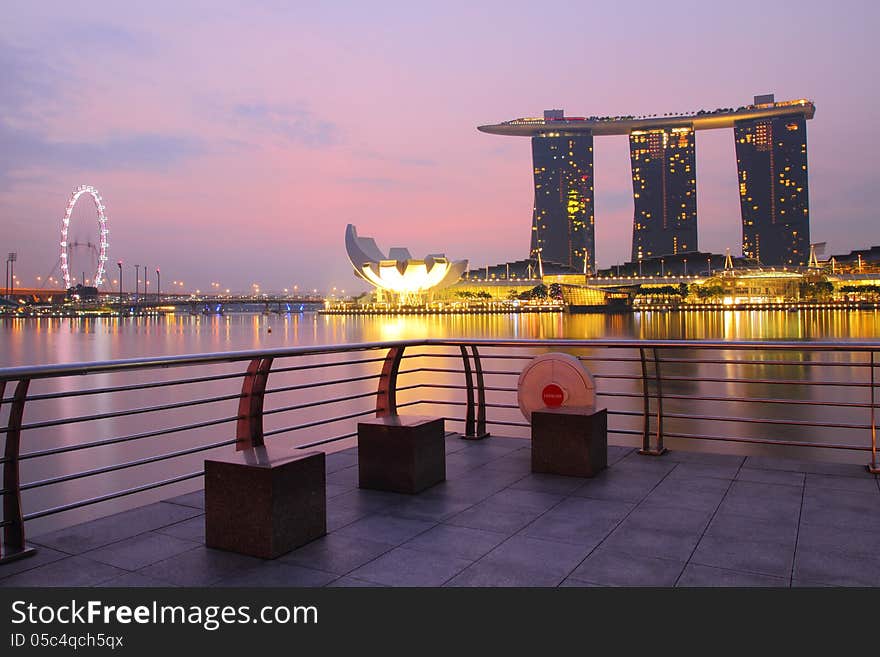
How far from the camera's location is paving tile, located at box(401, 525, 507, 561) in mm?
3855

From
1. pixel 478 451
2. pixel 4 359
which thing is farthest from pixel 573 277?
pixel 478 451

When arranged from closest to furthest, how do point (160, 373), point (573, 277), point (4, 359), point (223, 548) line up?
1. point (223, 548)
2. point (160, 373)
3. point (4, 359)
4. point (573, 277)

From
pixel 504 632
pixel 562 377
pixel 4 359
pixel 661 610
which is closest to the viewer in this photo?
pixel 504 632

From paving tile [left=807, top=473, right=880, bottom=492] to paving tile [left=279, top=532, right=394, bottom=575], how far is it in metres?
3.48

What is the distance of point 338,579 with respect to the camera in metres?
3.46

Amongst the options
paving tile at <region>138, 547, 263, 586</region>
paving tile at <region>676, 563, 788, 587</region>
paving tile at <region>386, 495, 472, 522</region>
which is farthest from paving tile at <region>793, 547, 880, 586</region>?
paving tile at <region>138, 547, 263, 586</region>

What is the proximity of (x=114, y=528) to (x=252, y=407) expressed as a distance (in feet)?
3.93

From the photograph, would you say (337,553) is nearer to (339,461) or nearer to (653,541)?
(653,541)

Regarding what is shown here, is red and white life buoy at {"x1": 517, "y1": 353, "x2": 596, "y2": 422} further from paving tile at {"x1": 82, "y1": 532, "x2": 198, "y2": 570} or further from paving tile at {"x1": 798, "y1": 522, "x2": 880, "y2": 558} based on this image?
paving tile at {"x1": 82, "y1": 532, "x2": 198, "y2": 570}

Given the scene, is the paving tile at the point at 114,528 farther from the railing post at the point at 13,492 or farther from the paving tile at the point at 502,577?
the paving tile at the point at 502,577

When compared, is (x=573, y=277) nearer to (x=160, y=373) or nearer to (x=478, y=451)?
(x=160, y=373)

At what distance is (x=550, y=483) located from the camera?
17.9 feet

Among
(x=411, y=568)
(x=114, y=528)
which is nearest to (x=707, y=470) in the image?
(x=411, y=568)

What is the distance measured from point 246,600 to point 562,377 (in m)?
3.88
